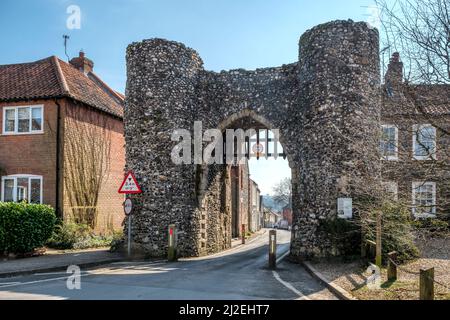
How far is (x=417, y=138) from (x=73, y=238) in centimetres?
1543

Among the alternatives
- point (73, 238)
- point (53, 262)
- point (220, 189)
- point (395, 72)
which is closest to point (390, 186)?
point (395, 72)

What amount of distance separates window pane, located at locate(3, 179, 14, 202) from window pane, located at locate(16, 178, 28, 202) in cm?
39

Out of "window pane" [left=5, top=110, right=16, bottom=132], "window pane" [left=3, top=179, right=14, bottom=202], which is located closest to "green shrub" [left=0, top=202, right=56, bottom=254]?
"window pane" [left=3, top=179, right=14, bottom=202]

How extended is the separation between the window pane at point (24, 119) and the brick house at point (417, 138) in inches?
687

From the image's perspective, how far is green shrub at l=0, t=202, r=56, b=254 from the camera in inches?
588

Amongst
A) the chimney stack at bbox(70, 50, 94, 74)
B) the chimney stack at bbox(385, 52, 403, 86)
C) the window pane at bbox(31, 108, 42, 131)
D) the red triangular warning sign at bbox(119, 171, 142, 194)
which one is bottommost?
the red triangular warning sign at bbox(119, 171, 142, 194)

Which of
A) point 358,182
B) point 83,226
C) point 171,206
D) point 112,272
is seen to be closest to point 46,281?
point 112,272

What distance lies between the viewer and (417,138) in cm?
742

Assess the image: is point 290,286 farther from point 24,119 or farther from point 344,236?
point 24,119

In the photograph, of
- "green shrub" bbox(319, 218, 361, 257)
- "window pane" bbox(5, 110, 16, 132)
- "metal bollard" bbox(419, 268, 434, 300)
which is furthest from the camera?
"window pane" bbox(5, 110, 16, 132)

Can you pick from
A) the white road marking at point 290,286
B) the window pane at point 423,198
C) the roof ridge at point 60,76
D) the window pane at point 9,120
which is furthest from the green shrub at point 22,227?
the window pane at point 423,198

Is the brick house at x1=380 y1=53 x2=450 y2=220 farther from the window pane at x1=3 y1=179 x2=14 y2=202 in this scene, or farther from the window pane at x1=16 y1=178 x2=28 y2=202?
the window pane at x1=3 y1=179 x2=14 y2=202

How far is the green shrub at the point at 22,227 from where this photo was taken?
49.0 ft

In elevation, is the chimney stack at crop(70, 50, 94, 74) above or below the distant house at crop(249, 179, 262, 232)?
above
